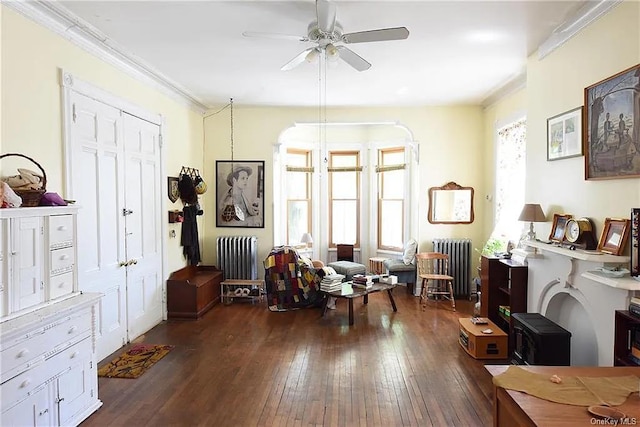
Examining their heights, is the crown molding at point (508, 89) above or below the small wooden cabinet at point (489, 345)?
above

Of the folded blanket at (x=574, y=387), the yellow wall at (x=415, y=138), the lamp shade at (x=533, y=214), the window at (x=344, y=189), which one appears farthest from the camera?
the window at (x=344, y=189)

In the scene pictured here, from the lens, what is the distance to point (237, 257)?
642 centimetres

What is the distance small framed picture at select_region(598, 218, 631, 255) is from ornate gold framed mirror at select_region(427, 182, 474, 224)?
3.62m

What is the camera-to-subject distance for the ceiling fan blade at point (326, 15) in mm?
2830

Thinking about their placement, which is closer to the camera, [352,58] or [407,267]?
Answer: [352,58]

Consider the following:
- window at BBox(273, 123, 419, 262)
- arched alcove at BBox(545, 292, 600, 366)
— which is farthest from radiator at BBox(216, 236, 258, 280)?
arched alcove at BBox(545, 292, 600, 366)

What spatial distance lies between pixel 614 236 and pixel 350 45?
110 inches

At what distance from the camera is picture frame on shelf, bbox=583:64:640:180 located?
2.60 meters

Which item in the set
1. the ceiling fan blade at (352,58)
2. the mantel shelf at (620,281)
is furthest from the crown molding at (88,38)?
the mantel shelf at (620,281)

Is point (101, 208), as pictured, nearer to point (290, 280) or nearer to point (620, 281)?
point (290, 280)

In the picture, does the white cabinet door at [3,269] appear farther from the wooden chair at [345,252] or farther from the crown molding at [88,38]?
the wooden chair at [345,252]

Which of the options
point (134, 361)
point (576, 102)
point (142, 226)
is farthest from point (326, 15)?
point (134, 361)

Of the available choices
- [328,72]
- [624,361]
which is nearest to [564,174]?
[624,361]

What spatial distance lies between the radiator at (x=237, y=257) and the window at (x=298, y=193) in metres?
1.33
